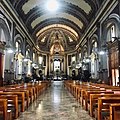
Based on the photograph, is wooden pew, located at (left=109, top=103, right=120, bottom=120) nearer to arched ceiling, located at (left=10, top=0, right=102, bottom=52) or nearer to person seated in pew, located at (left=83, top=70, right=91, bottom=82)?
arched ceiling, located at (left=10, top=0, right=102, bottom=52)

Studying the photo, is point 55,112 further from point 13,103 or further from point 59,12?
point 59,12

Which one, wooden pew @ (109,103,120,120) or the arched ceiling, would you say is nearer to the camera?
wooden pew @ (109,103,120,120)

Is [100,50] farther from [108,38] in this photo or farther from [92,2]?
[92,2]

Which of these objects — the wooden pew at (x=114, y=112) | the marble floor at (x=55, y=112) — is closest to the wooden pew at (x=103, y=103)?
the marble floor at (x=55, y=112)

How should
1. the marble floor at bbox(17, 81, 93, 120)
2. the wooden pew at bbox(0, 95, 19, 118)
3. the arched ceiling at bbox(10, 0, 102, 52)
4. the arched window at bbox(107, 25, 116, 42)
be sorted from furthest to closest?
the arched ceiling at bbox(10, 0, 102, 52)
the arched window at bbox(107, 25, 116, 42)
the marble floor at bbox(17, 81, 93, 120)
the wooden pew at bbox(0, 95, 19, 118)

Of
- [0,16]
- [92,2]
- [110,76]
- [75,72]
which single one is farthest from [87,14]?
[75,72]

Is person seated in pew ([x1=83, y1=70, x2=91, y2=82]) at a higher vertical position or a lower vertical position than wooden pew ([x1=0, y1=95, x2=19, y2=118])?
higher

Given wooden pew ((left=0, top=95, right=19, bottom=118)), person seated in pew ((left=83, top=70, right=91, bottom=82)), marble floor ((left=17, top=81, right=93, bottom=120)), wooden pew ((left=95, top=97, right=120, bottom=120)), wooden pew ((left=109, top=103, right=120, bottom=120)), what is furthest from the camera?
person seated in pew ((left=83, top=70, right=91, bottom=82))

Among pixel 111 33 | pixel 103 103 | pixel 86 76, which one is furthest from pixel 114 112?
pixel 86 76

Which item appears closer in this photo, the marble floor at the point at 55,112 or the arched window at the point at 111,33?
the marble floor at the point at 55,112

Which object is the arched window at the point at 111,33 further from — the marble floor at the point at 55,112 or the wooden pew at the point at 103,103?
the wooden pew at the point at 103,103

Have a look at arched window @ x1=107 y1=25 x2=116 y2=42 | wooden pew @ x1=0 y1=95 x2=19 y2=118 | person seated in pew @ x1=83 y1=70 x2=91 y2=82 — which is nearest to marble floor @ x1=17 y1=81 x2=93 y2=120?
wooden pew @ x1=0 y1=95 x2=19 y2=118

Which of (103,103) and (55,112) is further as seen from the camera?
(55,112)

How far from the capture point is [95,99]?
202 inches
